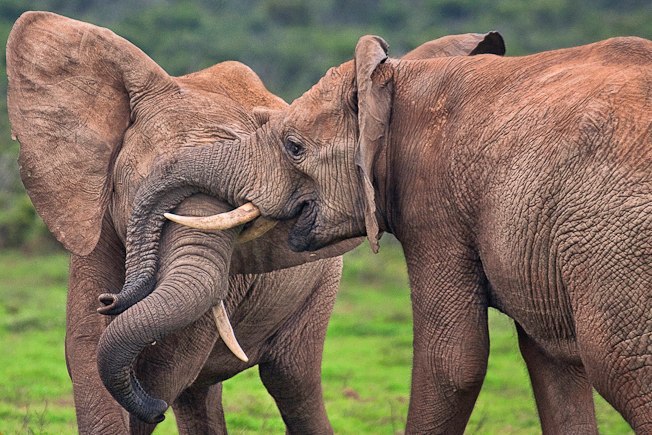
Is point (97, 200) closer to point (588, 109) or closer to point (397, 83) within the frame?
point (397, 83)

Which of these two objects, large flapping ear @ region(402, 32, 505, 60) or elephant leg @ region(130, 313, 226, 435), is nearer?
elephant leg @ region(130, 313, 226, 435)

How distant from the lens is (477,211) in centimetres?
518

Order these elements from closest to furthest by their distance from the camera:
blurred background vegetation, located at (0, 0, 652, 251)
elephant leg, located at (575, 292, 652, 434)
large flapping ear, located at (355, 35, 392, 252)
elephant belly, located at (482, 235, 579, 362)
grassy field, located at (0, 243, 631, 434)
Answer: elephant leg, located at (575, 292, 652, 434)
elephant belly, located at (482, 235, 579, 362)
large flapping ear, located at (355, 35, 392, 252)
grassy field, located at (0, 243, 631, 434)
blurred background vegetation, located at (0, 0, 652, 251)

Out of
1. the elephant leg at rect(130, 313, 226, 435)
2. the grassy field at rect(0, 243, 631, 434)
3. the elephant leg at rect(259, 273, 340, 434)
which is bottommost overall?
the grassy field at rect(0, 243, 631, 434)

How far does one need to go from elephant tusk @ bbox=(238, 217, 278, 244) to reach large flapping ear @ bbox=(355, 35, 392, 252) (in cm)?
42

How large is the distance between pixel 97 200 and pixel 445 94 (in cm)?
142

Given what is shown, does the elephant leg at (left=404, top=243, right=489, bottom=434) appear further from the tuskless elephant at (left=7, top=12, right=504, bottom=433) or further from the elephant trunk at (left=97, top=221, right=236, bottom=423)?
the elephant trunk at (left=97, top=221, right=236, bottom=423)

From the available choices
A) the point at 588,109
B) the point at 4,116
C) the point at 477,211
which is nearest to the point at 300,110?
the point at 477,211

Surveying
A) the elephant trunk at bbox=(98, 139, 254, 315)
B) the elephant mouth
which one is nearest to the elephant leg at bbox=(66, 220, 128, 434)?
the elephant trunk at bbox=(98, 139, 254, 315)

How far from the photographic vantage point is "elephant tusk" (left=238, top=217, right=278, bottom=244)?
5586 millimetres

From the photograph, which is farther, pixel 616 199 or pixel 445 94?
pixel 445 94

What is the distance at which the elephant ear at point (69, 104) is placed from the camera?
5961 millimetres

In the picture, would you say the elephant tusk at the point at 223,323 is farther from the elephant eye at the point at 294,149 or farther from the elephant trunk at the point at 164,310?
the elephant eye at the point at 294,149

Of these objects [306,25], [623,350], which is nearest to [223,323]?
[623,350]
